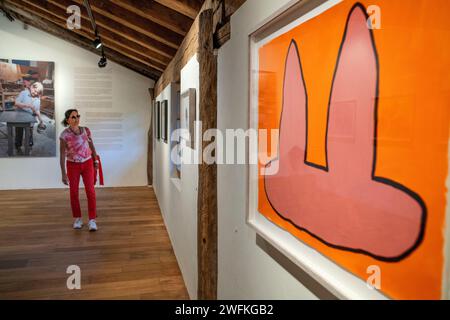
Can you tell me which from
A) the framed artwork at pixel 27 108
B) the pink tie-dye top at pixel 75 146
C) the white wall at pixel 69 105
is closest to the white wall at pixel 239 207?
the pink tie-dye top at pixel 75 146

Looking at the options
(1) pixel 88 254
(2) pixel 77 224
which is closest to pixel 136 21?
(1) pixel 88 254

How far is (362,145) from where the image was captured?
28.3 inches

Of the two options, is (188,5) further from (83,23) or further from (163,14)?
(83,23)

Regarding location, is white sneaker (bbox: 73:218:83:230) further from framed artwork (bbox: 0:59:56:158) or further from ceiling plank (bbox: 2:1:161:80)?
framed artwork (bbox: 0:59:56:158)

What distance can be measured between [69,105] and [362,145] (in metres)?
7.75

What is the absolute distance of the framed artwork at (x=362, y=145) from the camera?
22.3 inches

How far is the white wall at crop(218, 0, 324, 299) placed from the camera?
1.20 metres

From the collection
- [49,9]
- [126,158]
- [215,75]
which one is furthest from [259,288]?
[126,158]

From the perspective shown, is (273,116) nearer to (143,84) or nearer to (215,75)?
(215,75)

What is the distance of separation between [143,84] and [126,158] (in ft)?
5.72

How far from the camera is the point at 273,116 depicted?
117 centimetres

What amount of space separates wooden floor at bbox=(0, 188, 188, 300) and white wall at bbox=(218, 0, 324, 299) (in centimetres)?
143

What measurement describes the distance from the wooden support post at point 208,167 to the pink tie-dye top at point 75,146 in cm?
278

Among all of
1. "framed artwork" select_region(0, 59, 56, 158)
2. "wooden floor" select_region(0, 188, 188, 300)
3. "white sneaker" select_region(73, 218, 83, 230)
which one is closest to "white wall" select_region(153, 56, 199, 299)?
"wooden floor" select_region(0, 188, 188, 300)
